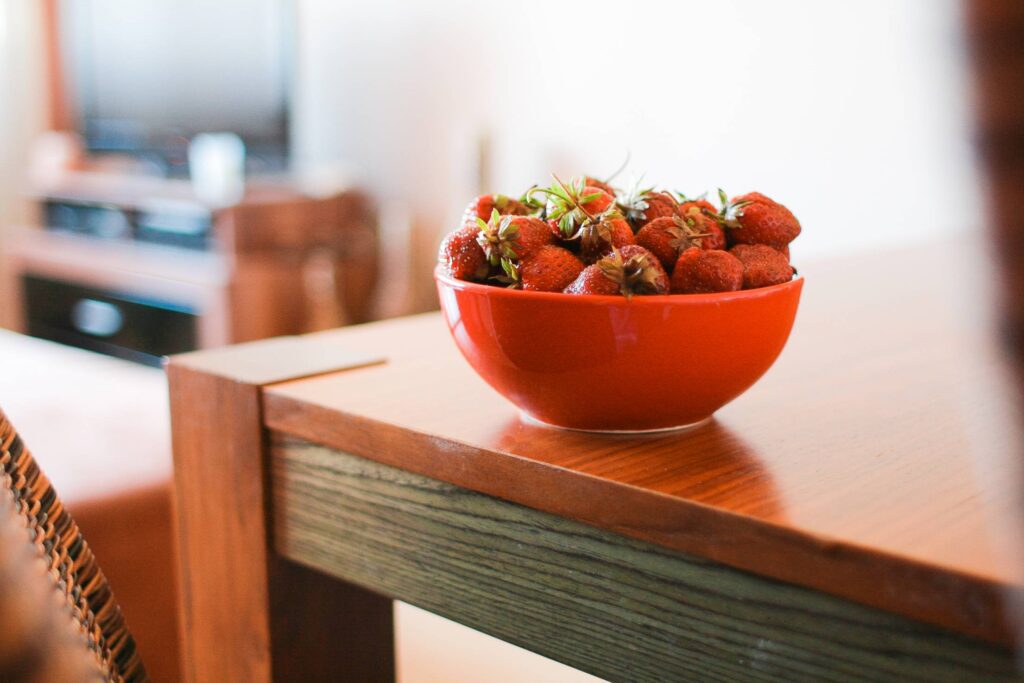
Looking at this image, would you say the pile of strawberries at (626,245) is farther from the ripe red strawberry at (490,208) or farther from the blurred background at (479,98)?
the blurred background at (479,98)

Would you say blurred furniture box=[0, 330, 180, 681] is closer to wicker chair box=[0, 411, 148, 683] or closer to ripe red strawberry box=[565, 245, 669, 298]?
wicker chair box=[0, 411, 148, 683]

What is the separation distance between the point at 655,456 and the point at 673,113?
93.6 inches

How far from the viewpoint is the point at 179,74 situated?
12.5ft

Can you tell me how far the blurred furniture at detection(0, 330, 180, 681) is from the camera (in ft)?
4.71

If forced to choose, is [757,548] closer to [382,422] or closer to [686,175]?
[382,422]

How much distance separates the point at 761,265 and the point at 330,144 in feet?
11.0

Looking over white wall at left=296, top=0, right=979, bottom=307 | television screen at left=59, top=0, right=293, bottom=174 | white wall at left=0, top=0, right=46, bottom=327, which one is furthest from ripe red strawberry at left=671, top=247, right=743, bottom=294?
white wall at left=0, top=0, right=46, bottom=327

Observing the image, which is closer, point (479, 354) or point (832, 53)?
point (479, 354)

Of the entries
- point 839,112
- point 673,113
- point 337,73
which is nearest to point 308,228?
point 337,73

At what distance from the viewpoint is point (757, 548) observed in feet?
1.50

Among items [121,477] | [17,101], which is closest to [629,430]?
[121,477]

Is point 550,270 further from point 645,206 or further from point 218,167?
point 218,167

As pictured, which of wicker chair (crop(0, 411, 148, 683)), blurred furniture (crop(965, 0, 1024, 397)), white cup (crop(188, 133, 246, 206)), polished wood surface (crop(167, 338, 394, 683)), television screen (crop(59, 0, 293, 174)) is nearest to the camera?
blurred furniture (crop(965, 0, 1024, 397))

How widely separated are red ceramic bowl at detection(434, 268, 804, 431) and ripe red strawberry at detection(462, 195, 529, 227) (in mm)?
46
